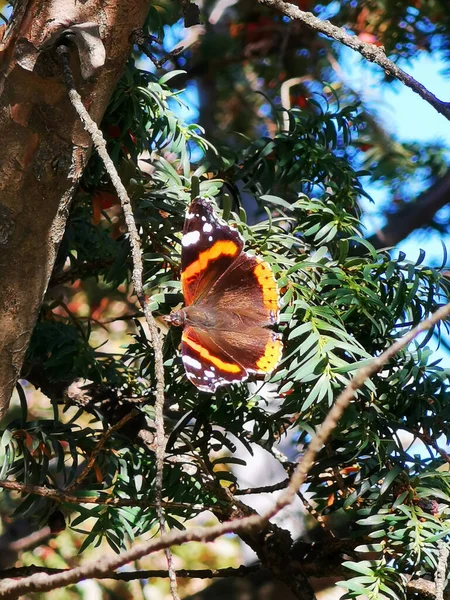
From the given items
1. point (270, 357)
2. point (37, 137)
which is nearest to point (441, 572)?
point (270, 357)

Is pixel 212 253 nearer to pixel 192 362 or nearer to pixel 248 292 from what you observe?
pixel 248 292

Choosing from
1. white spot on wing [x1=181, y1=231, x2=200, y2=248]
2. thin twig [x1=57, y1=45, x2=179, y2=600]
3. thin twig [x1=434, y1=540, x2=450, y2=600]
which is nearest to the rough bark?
thin twig [x1=57, y1=45, x2=179, y2=600]

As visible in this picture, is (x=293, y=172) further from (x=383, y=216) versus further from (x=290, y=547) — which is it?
(x=383, y=216)

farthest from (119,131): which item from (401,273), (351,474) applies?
(351,474)

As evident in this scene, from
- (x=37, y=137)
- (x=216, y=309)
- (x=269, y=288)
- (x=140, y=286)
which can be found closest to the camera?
(x=140, y=286)

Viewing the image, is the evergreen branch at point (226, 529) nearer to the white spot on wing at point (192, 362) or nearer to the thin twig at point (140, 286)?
the thin twig at point (140, 286)

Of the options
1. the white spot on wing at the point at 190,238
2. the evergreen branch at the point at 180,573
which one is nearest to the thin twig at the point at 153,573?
the evergreen branch at the point at 180,573

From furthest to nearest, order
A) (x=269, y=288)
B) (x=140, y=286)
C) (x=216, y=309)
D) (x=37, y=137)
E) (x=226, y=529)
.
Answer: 1. (x=216, y=309)
2. (x=269, y=288)
3. (x=37, y=137)
4. (x=140, y=286)
5. (x=226, y=529)
